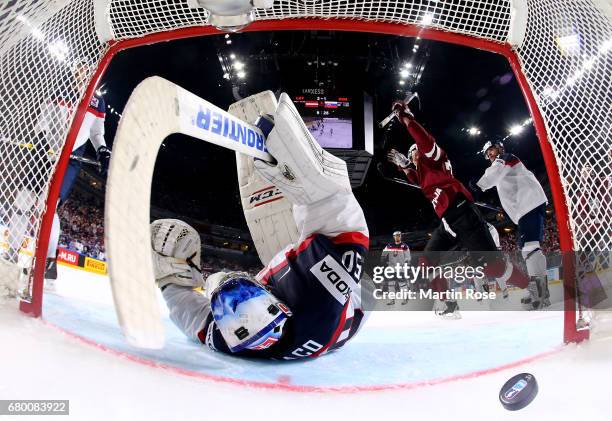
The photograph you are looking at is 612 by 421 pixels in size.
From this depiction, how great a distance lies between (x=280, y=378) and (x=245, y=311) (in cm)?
15

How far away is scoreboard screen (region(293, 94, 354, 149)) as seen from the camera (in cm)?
470

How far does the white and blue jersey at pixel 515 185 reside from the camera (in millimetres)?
2561

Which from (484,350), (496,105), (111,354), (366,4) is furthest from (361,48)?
(111,354)

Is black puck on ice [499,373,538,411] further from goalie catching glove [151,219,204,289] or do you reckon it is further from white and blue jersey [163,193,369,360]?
goalie catching glove [151,219,204,289]

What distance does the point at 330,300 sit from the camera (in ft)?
2.68

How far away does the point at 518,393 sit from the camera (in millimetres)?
627

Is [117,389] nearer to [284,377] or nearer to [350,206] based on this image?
[284,377]

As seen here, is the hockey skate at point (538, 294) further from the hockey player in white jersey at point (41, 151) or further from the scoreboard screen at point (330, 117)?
the scoreboard screen at point (330, 117)

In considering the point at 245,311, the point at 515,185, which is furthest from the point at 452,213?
the point at 245,311

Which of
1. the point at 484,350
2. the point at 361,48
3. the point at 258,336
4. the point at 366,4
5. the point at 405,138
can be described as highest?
the point at 361,48

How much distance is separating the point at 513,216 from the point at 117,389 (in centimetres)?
268

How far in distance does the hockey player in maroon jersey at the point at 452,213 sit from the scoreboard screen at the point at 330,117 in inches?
64.4

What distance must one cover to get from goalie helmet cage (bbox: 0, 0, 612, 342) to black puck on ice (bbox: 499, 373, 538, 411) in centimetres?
47

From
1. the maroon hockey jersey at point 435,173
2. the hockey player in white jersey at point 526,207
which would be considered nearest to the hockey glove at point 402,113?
the maroon hockey jersey at point 435,173
